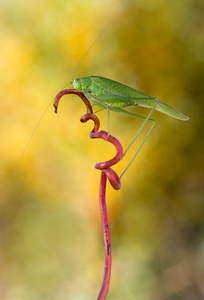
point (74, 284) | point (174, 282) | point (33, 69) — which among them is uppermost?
point (33, 69)

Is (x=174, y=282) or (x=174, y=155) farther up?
(x=174, y=155)

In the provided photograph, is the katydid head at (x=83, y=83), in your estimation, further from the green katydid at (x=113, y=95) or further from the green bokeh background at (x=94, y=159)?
the green bokeh background at (x=94, y=159)

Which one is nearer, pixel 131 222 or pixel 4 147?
pixel 4 147

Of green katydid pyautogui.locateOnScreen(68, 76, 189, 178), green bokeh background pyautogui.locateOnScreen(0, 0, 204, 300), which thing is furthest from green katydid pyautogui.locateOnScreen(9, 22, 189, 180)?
green bokeh background pyautogui.locateOnScreen(0, 0, 204, 300)

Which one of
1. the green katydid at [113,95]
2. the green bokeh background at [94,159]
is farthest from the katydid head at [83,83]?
the green bokeh background at [94,159]

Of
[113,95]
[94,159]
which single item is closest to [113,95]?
[113,95]

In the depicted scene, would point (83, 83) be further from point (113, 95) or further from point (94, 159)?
point (94, 159)

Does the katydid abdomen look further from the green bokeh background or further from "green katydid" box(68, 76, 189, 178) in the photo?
the green bokeh background

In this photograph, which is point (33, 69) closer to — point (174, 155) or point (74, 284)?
point (174, 155)

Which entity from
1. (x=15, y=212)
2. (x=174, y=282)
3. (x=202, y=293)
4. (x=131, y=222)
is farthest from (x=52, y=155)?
(x=202, y=293)
